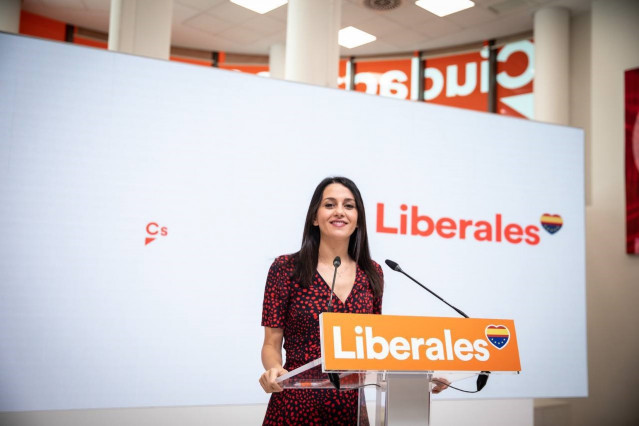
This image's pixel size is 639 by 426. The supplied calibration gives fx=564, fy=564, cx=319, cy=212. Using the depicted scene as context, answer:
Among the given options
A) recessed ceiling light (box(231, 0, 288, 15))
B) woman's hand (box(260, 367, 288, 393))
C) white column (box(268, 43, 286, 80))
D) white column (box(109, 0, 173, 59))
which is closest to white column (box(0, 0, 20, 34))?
white column (box(109, 0, 173, 59))

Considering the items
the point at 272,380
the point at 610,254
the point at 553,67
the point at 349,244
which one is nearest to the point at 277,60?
the point at 553,67

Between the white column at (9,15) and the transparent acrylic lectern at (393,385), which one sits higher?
the white column at (9,15)

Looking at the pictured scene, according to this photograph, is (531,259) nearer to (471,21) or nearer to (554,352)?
(554,352)

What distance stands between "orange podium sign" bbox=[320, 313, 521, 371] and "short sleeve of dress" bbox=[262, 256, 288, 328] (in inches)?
22.6

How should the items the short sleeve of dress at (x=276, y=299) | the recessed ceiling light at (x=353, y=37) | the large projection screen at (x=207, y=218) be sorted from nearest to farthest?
1. the short sleeve of dress at (x=276, y=299)
2. the large projection screen at (x=207, y=218)
3. the recessed ceiling light at (x=353, y=37)

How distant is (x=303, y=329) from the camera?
186 cm

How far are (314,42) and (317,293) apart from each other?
302 cm

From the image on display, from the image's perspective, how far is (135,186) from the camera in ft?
10.1

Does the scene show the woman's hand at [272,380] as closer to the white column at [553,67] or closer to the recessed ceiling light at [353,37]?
the white column at [553,67]

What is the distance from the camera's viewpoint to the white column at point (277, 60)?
268 inches

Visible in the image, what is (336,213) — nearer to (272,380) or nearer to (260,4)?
(272,380)

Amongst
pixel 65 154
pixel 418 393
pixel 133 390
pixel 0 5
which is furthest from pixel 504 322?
pixel 0 5

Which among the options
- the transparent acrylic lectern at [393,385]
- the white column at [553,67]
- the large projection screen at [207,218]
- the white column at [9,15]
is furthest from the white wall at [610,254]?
the white column at [9,15]

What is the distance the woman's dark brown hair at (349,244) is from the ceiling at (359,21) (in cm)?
422
